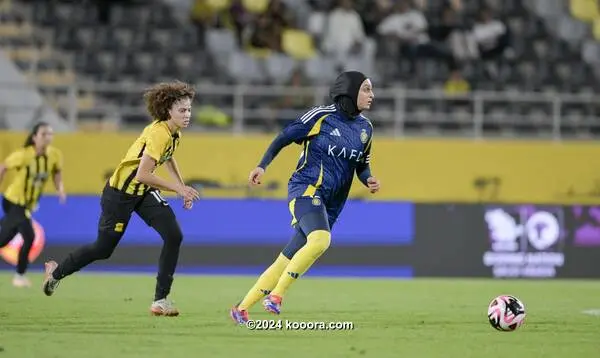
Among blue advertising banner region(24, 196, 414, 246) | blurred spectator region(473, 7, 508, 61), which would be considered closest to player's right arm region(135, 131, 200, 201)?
blue advertising banner region(24, 196, 414, 246)

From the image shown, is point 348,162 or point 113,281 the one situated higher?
point 348,162

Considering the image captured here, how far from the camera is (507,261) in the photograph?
66.7 ft

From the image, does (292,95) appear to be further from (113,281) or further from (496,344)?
(496,344)

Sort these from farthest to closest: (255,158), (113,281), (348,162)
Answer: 1. (255,158)
2. (113,281)
3. (348,162)

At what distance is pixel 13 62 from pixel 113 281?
8.05 m

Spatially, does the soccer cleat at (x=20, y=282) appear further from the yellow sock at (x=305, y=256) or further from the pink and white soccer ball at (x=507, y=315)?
the pink and white soccer ball at (x=507, y=315)

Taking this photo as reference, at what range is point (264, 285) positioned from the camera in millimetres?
11031

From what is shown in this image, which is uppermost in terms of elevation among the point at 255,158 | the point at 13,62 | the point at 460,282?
the point at 13,62

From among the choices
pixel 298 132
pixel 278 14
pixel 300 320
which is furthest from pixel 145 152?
pixel 278 14

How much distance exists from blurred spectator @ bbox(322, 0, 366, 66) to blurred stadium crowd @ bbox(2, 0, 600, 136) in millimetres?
21

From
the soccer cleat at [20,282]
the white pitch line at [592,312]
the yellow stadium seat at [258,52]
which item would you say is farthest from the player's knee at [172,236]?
the yellow stadium seat at [258,52]

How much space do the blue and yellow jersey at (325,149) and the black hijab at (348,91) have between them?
0.08 meters

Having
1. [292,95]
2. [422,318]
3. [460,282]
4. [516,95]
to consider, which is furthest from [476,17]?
[422,318]

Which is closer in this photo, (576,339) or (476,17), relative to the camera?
(576,339)
